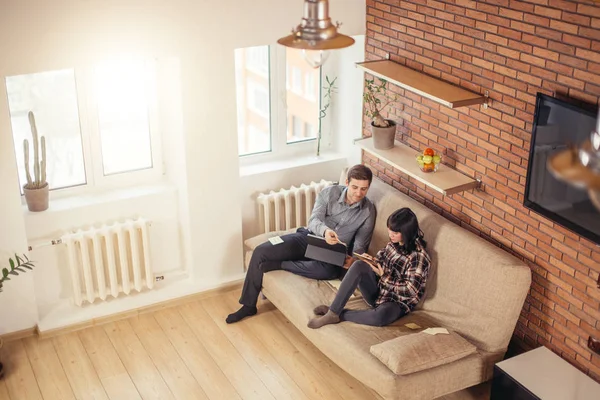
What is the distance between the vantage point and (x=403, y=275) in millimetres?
4465

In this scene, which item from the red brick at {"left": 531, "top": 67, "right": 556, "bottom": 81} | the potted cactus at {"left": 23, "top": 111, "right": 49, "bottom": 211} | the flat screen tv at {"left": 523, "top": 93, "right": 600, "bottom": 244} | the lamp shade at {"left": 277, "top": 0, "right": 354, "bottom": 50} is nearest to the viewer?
the lamp shade at {"left": 277, "top": 0, "right": 354, "bottom": 50}

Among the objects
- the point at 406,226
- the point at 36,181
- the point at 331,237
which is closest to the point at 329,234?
the point at 331,237

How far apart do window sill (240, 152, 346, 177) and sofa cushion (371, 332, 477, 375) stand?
1.94 metres

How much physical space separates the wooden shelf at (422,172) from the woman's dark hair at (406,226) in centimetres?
24

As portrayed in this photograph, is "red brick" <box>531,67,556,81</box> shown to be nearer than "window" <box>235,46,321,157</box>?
Yes

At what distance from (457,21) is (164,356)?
2786 mm

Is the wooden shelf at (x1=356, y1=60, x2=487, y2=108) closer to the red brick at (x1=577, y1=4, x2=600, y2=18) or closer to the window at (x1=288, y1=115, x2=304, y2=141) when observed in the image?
the red brick at (x1=577, y1=4, x2=600, y2=18)

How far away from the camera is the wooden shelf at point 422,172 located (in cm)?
442

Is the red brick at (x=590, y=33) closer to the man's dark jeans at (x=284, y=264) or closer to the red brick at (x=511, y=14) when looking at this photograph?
the red brick at (x=511, y=14)

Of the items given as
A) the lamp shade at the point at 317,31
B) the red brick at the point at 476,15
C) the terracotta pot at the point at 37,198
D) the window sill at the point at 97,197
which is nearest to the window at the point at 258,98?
the window sill at the point at 97,197

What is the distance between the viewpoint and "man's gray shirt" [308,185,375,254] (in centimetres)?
493

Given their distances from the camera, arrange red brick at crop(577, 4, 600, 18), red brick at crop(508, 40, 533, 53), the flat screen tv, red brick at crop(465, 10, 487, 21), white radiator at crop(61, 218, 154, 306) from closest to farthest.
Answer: red brick at crop(577, 4, 600, 18), the flat screen tv, red brick at crop(508, 40, 533, 53), red brick at crop(465, 10, 487, 21), white radiator at crop(61, 218, 154, 306)

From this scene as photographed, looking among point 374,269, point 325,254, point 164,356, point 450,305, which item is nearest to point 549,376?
point 450,305

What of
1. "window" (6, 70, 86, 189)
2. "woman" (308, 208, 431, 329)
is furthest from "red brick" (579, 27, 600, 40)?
"window" (6, 70, 86, 189)
